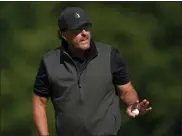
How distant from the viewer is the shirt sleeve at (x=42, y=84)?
348 cm

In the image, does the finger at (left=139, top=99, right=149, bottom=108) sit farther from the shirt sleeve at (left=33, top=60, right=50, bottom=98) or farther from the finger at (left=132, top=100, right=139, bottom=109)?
the shirt sleeve at (left=33, top=60, right=50, bottom=98)

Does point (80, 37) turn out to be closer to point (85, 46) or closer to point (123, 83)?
point (85, 46)

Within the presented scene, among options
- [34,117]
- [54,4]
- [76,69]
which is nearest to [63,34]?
[76,69]

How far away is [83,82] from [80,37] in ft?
0.77

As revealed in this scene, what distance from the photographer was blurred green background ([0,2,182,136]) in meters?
6.82

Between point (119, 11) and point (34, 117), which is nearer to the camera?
point (34, 117)

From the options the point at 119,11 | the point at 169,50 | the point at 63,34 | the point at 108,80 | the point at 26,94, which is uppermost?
the point at 63,34

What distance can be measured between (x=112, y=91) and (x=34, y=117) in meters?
0.46

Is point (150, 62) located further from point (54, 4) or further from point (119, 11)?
point (54, 4)

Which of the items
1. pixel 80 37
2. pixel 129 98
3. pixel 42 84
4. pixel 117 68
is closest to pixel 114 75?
pixel 117 68

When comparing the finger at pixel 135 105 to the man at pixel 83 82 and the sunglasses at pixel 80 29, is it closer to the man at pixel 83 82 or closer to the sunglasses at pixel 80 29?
the man at pixel 83 82

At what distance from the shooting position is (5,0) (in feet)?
22.5

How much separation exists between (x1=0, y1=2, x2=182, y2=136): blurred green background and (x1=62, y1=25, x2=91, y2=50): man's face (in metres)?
3.31

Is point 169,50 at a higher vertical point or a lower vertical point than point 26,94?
higher
